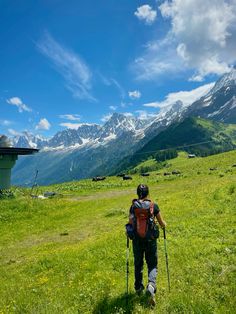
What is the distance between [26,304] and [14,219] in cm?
1960

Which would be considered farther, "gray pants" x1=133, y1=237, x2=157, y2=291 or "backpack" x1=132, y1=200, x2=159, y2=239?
"gray pants" x1=133, y1=237, x2=157, y2=291

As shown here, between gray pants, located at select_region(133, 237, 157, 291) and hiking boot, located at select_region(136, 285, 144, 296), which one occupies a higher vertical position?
gray pants, located at select_region(133, 237, 157, 291)

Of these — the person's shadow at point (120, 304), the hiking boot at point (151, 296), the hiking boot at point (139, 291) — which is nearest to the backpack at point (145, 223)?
the hiking boot at point (151, 296)

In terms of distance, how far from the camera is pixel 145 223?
10.7m

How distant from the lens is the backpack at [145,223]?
34.9 ft

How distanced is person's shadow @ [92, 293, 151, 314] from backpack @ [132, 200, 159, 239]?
200cm

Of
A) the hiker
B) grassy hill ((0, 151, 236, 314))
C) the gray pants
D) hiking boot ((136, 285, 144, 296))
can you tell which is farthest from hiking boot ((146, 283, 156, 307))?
hiking boot ((136, 285, 144, 296))

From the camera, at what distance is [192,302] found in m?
9.88

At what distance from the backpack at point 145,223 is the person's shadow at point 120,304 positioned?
200 centimetres

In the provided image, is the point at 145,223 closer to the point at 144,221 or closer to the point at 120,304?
the point at 144,221

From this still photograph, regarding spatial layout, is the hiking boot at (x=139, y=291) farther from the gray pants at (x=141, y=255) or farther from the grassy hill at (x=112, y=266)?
the grassy hill at (x=112, y=266)

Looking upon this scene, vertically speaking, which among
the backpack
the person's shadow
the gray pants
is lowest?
the person's shadow

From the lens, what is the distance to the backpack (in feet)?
34.9

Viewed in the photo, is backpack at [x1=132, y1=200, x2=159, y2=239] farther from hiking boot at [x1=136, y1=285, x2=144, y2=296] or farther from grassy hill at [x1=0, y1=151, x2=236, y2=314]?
grassy hill at [x1=0, y1=151, x2=236, y2=314]
